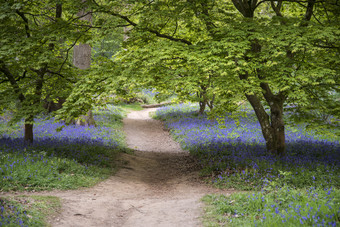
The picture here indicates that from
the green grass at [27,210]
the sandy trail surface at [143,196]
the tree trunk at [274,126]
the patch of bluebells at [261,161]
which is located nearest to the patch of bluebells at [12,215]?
the green grass at [27,210]

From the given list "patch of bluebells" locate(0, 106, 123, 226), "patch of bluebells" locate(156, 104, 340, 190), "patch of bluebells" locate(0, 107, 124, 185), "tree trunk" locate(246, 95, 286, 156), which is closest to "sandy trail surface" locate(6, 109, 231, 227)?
"patch of bluebells" locate(0, 106, 123, 226)

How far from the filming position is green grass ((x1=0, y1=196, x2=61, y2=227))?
5107 mm

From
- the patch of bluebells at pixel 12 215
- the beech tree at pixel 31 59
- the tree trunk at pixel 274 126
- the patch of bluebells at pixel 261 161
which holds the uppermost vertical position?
the beech tree at pixel 31 59

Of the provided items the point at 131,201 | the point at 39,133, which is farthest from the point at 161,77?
the point at 39,133

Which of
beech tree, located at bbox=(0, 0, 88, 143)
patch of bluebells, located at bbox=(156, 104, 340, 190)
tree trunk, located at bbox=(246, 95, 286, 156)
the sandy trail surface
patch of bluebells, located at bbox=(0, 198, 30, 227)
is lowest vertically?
the sandy trail surface

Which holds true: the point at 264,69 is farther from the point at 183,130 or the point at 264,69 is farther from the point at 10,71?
the point at 183,130

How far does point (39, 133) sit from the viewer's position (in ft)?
48.3

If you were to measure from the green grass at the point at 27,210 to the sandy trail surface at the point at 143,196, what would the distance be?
9.5 inches

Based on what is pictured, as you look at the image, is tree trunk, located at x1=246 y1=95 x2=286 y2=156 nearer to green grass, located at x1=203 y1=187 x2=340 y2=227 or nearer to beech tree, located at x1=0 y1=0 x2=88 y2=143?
green grass, located at x1=203 y1=187 x2=340 y2=227

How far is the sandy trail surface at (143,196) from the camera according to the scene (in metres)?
6.37

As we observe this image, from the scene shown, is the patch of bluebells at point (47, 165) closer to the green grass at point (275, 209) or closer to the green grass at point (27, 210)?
the green grass at point (27, 210)

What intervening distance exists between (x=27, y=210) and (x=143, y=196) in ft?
12.1

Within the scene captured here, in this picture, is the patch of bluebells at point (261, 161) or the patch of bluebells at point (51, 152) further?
the patch of bluebells at point (51, 152)

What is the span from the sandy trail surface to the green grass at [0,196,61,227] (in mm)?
242
